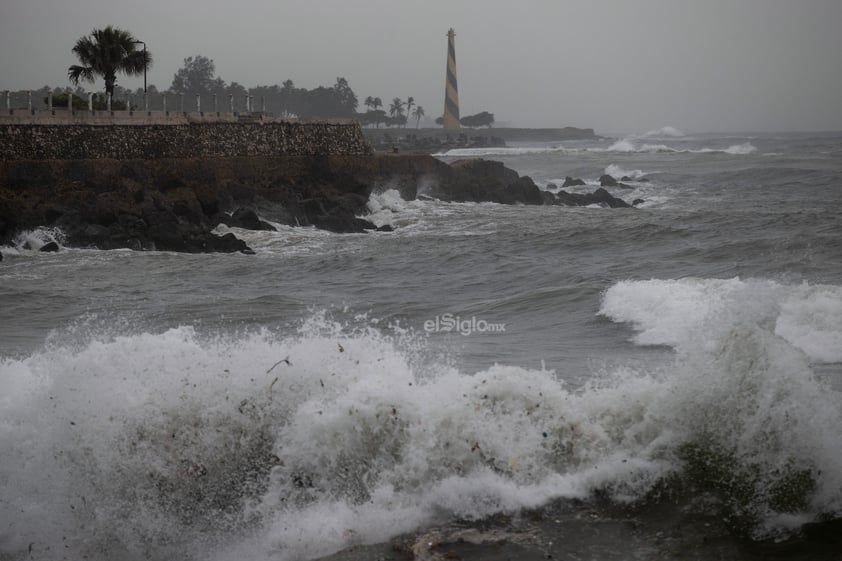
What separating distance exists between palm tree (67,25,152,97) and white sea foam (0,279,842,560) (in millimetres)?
25479

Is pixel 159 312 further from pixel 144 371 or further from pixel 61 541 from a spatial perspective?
pixel 61 541

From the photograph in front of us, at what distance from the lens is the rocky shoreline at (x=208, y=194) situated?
760 inches

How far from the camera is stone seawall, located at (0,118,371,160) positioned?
23.3 m

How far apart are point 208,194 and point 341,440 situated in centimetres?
1834

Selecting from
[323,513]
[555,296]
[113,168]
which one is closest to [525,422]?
[323,513]

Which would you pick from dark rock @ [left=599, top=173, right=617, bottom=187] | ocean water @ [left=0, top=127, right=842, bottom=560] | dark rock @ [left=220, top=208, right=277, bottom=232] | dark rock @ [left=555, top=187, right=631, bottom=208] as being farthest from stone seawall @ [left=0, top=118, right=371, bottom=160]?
ocean water @ [left=0, top=127, right=842, bottom=560]

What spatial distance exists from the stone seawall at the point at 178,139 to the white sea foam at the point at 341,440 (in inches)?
740

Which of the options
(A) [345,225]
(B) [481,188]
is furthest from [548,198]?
(A) [345,225]

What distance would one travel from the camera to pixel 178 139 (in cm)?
2625

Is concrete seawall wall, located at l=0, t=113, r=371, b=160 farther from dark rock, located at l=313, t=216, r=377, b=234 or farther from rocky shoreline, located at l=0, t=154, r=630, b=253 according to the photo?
dark rock, located at l=313, t=216, r=377, b=234

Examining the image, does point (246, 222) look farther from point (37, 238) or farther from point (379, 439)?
point (379, 439)

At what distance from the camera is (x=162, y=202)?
2139 cm

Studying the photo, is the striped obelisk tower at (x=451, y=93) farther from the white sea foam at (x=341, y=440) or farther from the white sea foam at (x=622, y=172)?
the white sea foam at (x=341, y=440)

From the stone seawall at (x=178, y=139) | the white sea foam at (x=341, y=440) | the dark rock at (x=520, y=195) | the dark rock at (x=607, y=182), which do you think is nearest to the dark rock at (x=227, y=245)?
the stone seawall at (x=178, y=139)
